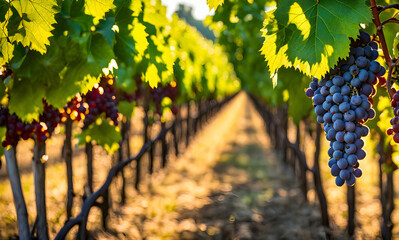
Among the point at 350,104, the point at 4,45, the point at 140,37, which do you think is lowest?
the point at 350,104

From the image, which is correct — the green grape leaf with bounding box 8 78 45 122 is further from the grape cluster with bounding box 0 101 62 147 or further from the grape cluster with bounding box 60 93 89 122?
the grape cluster with bounding box 60 93 89 122

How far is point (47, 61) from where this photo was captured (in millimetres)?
2102

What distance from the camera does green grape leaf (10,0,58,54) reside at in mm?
1654

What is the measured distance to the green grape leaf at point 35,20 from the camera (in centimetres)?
165

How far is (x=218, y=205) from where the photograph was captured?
532 centimetres

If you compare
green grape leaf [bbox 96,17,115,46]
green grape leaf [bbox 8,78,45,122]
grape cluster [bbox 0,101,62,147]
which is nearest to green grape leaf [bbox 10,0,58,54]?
green grape leaf [bbox 96,17,115,46]

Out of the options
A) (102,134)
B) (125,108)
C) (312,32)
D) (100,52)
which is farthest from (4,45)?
(125,108)

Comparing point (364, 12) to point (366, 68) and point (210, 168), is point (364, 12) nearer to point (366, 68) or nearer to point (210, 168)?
point (366, 68)

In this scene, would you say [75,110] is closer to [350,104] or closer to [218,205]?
[350,104]

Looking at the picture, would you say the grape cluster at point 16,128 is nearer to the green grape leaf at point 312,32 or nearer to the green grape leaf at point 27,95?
the green grape leaf at point 27,95

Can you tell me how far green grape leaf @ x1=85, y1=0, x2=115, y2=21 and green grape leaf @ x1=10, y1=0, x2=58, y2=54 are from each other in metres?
0.19

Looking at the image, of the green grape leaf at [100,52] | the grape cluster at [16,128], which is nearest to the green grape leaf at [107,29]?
the green grape leaf at [100,52]

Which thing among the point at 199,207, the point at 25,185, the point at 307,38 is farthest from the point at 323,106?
the point at 25,185

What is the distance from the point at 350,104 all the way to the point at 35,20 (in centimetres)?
150
